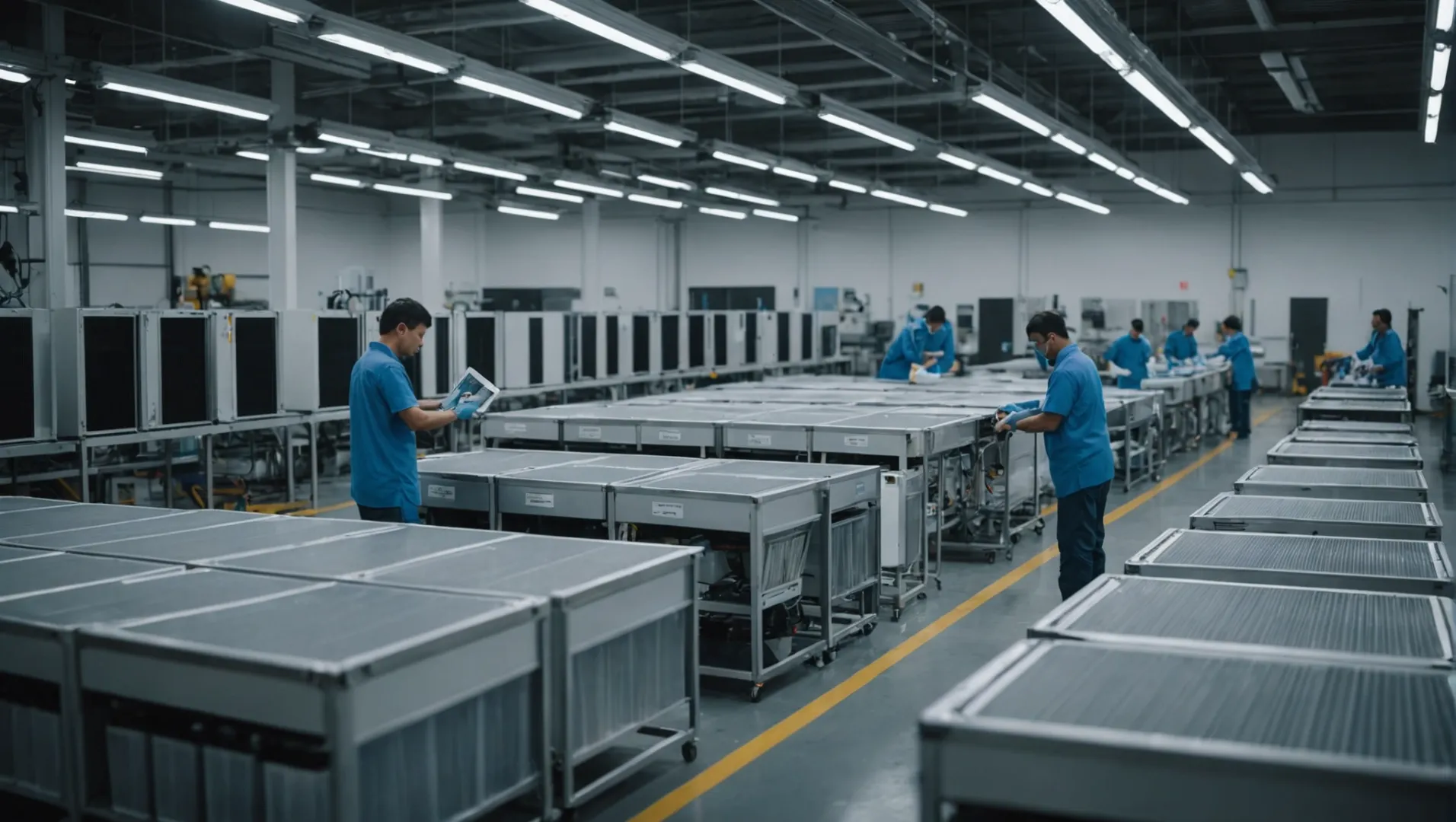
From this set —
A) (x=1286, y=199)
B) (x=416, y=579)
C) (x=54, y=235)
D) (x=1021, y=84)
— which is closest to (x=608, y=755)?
(x=416, y=579)

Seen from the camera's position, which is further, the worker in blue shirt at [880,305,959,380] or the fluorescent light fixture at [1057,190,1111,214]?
the fluorescent light fixture at [1057,190,1111,214]

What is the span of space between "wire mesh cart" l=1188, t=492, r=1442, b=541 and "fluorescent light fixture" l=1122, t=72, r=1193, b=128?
4.15 meters

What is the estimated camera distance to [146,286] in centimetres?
2053

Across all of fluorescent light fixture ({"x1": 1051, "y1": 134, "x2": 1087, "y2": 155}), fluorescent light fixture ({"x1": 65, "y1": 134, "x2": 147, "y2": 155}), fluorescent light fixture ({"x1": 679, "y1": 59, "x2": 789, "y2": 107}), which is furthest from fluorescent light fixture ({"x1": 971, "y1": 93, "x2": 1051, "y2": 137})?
fluorescent light fixture ({"x1": 65, "y1": 134, "x2": 147, "y2": 155})

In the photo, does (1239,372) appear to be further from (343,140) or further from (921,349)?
(343,140)

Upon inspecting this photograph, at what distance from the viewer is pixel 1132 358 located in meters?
13.3

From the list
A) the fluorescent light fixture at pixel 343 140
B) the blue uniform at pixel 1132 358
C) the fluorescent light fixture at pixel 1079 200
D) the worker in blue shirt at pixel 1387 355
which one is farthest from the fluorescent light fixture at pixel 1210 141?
the fluorescent light fixture at pixel 343 140

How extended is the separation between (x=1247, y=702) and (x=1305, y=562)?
1635mm

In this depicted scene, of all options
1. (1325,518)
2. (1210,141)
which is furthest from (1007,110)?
(1325,518)

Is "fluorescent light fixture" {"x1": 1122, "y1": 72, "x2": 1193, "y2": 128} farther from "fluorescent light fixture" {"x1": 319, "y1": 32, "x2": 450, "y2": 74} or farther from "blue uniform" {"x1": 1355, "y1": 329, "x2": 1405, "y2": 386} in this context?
"fluorescent light fixture" {"x1": 319, "y1": 32, "x2": 450, "y2": 74}

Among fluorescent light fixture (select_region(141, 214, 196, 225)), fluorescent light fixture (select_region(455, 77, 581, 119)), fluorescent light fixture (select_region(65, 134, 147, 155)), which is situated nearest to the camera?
fluorescent light fixture (select_region(455, 77, 581, 119))

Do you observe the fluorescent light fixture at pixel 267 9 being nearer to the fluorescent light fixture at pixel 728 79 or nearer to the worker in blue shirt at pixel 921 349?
the fluorescent light fixture at pixel 728 79

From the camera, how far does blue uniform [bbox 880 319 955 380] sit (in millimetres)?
11930

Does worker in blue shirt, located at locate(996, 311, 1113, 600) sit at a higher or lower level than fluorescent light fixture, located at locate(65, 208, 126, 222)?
lower
